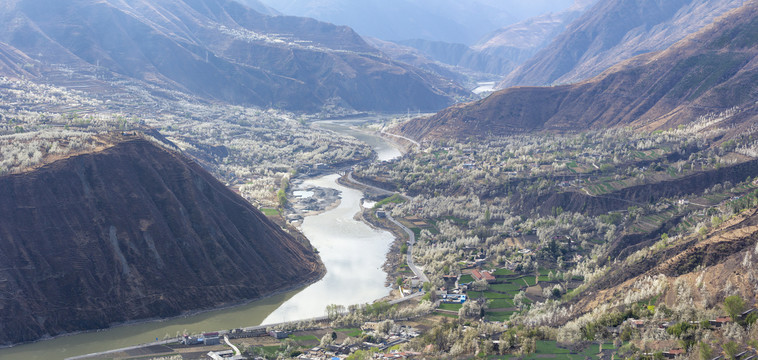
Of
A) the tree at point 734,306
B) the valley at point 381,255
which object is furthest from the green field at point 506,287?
the tree at point 734,306

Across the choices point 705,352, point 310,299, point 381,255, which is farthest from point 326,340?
point 381,255

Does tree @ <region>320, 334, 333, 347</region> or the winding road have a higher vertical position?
the winding road

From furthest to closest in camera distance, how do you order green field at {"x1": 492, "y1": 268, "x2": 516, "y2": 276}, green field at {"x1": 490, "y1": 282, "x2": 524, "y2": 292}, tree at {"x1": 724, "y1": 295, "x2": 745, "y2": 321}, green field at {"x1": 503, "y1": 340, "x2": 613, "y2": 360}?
green field at {"x1": 492, "y1": 268, "x2": 516, "y2": 276} → green field at {"x1": 490, "y1": 282, "x2": 524, "y2": 292} → green field at {"x1": 503, "y1": 340, "x2": 613, "y2": 360} → tree at {"x1": 724, "y1": 295, "x2": 745, "y2": 321}

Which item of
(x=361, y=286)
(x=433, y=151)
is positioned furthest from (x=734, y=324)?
(x=433, y=151)

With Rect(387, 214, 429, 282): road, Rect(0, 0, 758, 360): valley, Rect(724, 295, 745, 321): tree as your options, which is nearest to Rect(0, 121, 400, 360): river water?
Rect(0, 0, 758, 360): valley

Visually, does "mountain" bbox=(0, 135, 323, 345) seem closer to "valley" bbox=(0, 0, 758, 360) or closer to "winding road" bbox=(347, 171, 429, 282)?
"valley" bbox=(0, 0, 758, 360)

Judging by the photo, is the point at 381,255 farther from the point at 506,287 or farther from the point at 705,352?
the point at 705,352

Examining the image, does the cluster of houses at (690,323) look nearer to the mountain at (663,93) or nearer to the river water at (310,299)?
the river water at (310,299)
